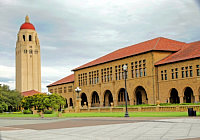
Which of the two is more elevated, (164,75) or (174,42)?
(174,42)

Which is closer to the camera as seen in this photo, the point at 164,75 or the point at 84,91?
the point at 164,75

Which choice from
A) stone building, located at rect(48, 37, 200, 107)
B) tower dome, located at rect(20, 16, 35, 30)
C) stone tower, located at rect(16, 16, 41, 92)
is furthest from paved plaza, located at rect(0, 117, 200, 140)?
tower dome, located at rect(20, 16, 35, 30)

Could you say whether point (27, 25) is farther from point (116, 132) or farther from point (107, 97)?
point (116, 132)

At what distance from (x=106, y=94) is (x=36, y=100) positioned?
16.0 m

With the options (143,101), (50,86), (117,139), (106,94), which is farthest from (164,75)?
(50,86)

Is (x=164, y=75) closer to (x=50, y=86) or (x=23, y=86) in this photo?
(x=50, y=86)

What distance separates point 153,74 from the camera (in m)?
56.0

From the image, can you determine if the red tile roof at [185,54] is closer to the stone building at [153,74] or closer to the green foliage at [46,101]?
the stone building at [153,74]

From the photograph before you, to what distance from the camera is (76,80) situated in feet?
270

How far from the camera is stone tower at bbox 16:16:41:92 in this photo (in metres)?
142

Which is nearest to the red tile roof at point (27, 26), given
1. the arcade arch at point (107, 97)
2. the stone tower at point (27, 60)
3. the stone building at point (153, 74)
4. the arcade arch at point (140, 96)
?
the stone tower at point (27, 60)

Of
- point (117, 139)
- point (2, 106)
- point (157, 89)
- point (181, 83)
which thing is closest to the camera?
point (117, 139)

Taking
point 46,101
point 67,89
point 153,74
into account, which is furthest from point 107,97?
point 67,89

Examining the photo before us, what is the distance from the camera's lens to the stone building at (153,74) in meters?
50.9
